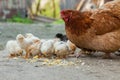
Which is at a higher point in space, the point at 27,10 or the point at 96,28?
the point at 96,28

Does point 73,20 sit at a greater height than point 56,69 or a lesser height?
greater

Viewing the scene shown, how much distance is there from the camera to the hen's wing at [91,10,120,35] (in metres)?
6.44

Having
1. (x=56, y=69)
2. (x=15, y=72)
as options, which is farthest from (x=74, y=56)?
(x=15, y=72)

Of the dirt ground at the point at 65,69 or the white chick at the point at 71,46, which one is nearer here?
the dirt ground at the point at 65,69

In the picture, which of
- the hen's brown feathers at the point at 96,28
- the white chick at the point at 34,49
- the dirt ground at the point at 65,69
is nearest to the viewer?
the dirt ground at the point at 65,69

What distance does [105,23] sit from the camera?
21.2 ft

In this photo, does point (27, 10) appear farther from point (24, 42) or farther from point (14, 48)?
point (24, 42)

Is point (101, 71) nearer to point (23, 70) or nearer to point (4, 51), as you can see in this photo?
point (23, 70)

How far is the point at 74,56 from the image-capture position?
6.84 metres

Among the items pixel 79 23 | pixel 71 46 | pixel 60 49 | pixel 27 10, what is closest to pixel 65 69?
pixel 60 49

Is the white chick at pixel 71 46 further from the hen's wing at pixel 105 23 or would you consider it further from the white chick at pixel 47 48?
the hen's wing at pixel 105 23

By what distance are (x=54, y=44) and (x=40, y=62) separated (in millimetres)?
413

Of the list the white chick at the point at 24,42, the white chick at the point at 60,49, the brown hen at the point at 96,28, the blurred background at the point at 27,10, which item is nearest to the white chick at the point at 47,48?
the white chick at the point at 60,49

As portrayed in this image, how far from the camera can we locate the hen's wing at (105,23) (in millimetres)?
6438
